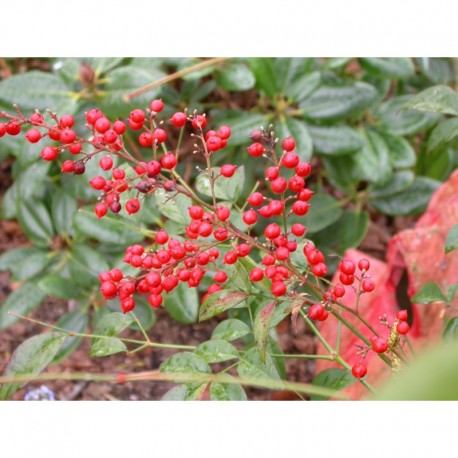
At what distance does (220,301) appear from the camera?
727mm

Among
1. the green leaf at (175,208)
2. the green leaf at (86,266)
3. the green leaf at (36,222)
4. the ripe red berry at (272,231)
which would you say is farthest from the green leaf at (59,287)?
the ripe red berry at (272,231)

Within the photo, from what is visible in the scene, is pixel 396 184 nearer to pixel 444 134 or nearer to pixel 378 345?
pixel 444 134

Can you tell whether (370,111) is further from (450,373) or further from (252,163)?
(450,373)

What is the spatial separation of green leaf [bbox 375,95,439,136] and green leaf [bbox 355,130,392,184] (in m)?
0.06

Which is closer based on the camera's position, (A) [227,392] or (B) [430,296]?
(A) [227,392]

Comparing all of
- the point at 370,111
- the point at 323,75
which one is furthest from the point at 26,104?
the point at 370,111

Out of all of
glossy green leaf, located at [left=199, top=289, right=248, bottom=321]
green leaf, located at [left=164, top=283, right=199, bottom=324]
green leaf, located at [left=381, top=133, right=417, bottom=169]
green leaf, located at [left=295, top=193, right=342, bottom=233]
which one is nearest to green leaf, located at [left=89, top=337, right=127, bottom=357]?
glossy green leaf, located at [left=199, top=289, right=248, bottom=321]

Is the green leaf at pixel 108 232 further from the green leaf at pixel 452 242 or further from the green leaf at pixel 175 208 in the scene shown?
the green leaf at pixel 452 242

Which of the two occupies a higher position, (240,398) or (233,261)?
(233,261)

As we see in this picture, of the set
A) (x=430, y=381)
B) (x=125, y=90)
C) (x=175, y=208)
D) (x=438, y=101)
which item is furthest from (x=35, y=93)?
(x=430, y=381)

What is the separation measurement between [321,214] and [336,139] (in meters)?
0.16

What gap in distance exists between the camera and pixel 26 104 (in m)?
1.27

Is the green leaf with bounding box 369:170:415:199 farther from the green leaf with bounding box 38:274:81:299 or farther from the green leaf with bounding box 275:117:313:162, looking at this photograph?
the green leaf with bounding box 38:274:81:299

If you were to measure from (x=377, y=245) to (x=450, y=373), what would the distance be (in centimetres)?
152
